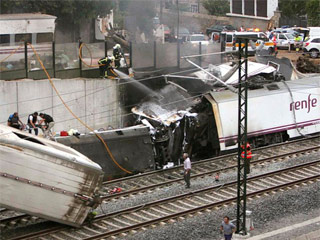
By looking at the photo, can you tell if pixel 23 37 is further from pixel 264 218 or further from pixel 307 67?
pixel 307 67

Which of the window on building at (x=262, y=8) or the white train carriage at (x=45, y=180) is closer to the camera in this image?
the white train carriage at (x=45, y=180)

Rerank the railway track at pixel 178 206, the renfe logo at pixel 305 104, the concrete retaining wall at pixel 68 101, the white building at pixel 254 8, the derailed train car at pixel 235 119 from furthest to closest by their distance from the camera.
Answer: the white building at pixel 254 8, the renfe logo at pixel 305 104, the concrete retaining wall at pixel 68 101, the derailed train car at pixel 235 119, the railway track at pixel 178 206

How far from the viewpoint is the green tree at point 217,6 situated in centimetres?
5941

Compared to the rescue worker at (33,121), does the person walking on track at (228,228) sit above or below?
below

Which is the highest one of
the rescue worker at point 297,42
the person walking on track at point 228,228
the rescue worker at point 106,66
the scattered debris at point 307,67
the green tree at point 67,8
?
the green tree at point 67,8

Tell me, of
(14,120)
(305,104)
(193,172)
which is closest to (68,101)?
(14,120)

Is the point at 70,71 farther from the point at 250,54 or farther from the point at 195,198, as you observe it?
the point at 250,54

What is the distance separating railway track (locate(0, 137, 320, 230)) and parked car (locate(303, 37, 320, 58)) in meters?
13.1

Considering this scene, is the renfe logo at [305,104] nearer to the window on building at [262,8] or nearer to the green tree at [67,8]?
the green tree at [67,8]

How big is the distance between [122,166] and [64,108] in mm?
4479

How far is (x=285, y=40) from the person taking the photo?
41.4m

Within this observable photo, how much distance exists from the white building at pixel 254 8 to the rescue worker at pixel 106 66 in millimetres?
31052

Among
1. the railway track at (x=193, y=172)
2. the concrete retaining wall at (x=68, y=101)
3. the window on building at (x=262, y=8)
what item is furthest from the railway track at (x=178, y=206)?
the window on building at (x=262, y=8)

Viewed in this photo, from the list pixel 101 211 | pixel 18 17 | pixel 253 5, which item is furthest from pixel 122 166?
pixel 253 5
